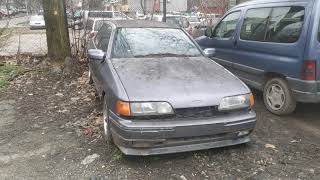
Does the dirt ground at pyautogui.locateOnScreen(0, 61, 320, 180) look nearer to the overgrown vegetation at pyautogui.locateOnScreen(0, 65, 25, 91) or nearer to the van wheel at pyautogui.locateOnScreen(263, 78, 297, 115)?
the van wheel at pyautogui.locateOnScreen(263, 78, 297, 115)

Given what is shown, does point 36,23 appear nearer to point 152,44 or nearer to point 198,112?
point 152,44

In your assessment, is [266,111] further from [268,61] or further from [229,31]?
[229,31]

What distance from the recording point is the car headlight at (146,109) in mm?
4062

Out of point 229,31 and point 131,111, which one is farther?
point 229,31

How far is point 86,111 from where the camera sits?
641 centimetres

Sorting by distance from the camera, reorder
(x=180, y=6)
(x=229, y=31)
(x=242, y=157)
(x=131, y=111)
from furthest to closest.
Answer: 1. (x=180, y=6)
2. (x=229, y=31)
3. (x=242, y=157)
4. (x=131, y=111)

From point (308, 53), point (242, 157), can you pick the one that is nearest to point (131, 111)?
point (242, 157)

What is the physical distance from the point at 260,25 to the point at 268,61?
76cm

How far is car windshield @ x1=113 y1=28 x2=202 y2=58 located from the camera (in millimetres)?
5480

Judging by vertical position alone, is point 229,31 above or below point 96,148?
above

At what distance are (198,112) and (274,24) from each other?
2757mm

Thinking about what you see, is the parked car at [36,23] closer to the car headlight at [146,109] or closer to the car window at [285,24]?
the car window at [285,24]

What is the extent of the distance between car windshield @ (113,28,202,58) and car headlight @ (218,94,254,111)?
1.44 metres

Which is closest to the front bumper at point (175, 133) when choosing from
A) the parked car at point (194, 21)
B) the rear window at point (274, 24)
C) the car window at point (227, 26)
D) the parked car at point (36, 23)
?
the rear window at point (274, 24)
